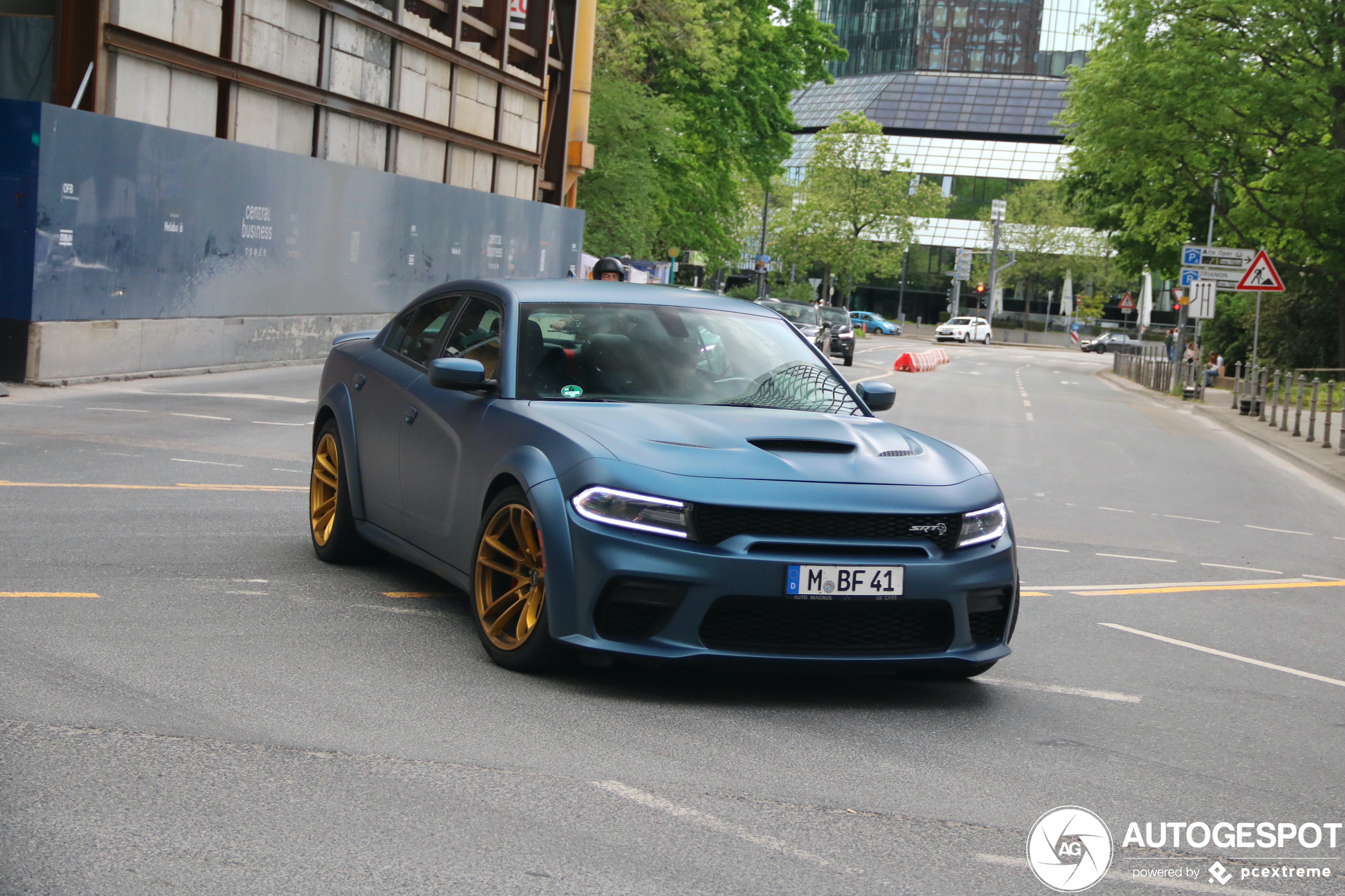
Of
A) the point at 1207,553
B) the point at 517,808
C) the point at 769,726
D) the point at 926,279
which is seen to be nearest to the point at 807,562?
the point at 769,726

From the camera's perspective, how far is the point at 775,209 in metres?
99.2

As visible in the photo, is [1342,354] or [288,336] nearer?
[288,336]

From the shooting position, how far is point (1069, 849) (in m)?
4.15

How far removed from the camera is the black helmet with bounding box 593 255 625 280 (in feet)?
46.4

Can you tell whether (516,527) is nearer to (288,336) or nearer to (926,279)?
(288,336)

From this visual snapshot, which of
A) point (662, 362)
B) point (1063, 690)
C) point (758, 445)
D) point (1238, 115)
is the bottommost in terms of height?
point (1063, 690)

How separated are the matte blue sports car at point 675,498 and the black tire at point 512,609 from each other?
0.01 meters

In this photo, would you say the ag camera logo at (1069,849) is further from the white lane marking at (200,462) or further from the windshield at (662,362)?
the white lane marking at (200,462)

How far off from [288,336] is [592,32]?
2023 cm

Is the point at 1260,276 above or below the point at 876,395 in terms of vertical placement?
above

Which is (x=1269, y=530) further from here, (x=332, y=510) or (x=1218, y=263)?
(x=1218, y=263)

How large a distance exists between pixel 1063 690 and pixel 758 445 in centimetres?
162

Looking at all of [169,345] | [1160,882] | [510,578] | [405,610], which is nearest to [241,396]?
[169,345]

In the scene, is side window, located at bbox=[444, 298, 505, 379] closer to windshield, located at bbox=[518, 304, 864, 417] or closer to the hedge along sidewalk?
windshield, located at bbox=[518, 304, 864, 417]
